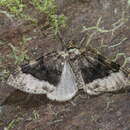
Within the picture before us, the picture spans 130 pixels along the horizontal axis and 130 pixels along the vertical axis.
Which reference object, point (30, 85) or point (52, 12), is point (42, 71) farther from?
point (52, 12)

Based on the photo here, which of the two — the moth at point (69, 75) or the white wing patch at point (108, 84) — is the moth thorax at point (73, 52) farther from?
the white wing patch at point (108, 84)

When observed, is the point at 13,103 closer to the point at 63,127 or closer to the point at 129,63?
the point at 63,127

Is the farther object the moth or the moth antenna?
the moth antenna

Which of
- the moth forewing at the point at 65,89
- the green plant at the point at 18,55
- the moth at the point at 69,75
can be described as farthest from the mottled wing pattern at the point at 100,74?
the green plant at the point at 18,55

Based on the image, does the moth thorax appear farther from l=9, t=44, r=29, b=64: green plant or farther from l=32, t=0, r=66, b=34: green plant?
l=9, t=44, r=29, b=64: green plant

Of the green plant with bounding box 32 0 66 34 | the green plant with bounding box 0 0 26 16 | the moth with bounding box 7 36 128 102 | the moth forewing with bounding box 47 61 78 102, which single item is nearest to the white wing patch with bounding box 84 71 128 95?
the moth with bounding box 7 36 128 102

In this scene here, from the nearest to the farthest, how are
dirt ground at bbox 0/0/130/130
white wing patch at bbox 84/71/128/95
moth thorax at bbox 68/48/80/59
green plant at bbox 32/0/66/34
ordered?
1. dirt ground at bbox 0/0/130/130
2. white wing patch at bbox 84/71/128/95
3. moth thorax at bbox 68/48/80/59
4. green plant at bbox 32/0/66/34

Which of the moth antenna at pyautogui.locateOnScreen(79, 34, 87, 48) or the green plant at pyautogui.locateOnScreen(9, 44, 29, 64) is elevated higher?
the moth antenna at pyautogui.locateOnScreen(79, 34, 87, 48)

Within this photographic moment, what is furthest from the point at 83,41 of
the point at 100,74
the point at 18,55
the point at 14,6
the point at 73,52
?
the point at 14,6
